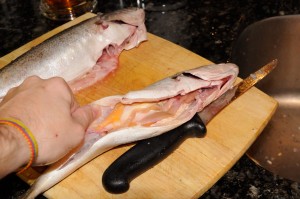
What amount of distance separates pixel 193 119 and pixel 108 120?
194 millimetres

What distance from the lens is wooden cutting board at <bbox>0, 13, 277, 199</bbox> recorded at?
0.82m

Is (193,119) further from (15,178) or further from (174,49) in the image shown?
(15,178)

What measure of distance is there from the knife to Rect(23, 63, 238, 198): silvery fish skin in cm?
2

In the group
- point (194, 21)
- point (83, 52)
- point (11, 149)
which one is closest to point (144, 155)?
point (11, 149)

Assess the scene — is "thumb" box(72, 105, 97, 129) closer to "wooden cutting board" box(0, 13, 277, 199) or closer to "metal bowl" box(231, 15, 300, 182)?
"wooden cutting board" box(0, 13, 277, 199)

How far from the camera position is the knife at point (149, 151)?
79cm

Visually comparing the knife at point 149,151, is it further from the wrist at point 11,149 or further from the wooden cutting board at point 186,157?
the wrist at point 11,149

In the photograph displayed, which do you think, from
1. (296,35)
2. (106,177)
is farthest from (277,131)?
(106,177)

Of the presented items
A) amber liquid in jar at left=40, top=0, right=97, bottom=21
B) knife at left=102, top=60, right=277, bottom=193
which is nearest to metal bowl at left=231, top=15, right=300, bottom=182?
knife at left=102, top=60, right=277, bottom=193

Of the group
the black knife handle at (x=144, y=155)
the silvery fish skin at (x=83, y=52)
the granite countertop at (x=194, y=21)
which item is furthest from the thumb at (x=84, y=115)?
the granite countertop at (x=194, y=21)

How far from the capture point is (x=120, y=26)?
1203mm

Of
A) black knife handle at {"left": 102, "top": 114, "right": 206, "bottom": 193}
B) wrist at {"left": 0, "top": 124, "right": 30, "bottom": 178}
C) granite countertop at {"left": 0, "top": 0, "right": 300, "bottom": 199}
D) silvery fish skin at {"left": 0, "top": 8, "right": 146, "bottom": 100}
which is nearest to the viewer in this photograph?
wrist at {"left": 0, "top": 124, "right": 30, "bottom": 178}

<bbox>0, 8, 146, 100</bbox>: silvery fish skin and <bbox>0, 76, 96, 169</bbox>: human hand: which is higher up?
<bbox>0, 76, 96, 169</bbox>: human hand

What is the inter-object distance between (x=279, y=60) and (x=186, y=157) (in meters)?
0.77
